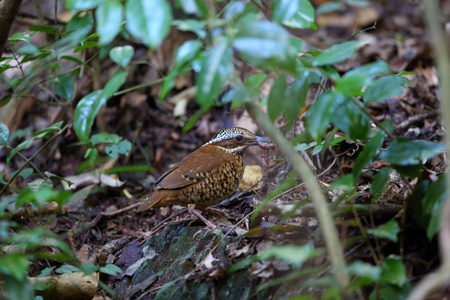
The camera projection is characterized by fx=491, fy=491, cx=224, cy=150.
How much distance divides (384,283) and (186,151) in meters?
4.55

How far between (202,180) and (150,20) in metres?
2.51

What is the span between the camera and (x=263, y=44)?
1899 millimetres

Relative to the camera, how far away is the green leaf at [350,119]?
2400 millimetres

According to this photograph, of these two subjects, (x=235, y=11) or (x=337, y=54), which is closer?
(x=235, y=11)

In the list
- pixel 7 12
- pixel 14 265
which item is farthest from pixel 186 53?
pixel 7 12

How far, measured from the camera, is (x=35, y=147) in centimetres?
646

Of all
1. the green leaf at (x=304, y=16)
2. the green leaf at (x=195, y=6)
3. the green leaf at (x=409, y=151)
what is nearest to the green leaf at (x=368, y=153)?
the green leaf at (x=409, y=151)

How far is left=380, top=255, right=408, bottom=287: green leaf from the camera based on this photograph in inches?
84.9

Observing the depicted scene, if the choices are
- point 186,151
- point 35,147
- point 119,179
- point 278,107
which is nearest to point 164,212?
point 119,179

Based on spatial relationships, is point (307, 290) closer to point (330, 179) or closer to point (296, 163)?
point (296, 163)

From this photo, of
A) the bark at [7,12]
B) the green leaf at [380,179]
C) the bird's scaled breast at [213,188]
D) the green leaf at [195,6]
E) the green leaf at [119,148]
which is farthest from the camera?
the green leaf at [119,148]

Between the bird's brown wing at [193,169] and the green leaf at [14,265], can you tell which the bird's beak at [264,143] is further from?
the green leaf at [14,265]

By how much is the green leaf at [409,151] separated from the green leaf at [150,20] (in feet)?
4.24

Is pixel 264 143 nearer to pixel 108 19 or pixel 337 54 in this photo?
pixel 337 54
